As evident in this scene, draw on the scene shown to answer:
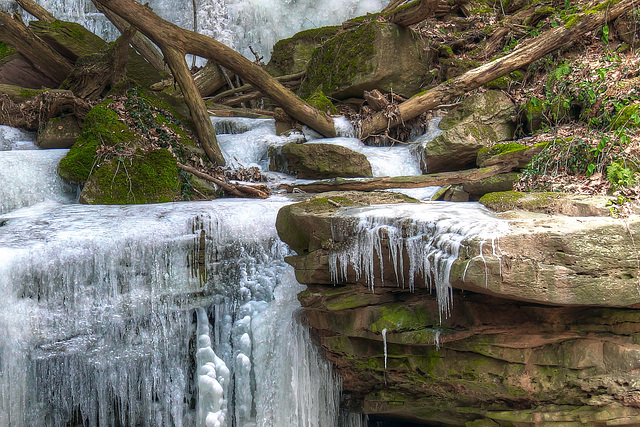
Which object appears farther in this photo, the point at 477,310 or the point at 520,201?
the point at 520,201

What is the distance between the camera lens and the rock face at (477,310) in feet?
12.7

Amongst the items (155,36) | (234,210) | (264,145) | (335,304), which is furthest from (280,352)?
(155,36)

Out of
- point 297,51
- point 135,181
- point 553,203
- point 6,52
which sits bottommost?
point 553,203

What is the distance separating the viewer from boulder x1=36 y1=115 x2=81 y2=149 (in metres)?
8.73

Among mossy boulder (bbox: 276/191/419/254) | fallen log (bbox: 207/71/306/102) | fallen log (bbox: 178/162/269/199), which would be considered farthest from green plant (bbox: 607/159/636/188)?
fallen log (bbox: 207/71/306/102)

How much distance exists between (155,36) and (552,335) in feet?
24.1

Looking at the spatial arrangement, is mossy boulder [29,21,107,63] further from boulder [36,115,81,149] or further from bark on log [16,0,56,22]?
boulder [36,115,81,149]

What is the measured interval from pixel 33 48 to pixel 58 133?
2342 mm

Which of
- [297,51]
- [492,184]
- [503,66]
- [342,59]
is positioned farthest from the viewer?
[297,51]

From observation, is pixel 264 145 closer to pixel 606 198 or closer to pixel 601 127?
pixel 601 127

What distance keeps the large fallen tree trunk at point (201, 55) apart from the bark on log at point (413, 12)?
2.40m

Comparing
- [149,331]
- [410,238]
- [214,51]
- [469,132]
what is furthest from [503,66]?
[149,331]

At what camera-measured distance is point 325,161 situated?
8.79 meters

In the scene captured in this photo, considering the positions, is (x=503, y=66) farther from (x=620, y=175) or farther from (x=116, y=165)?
(x=116, y=165)
